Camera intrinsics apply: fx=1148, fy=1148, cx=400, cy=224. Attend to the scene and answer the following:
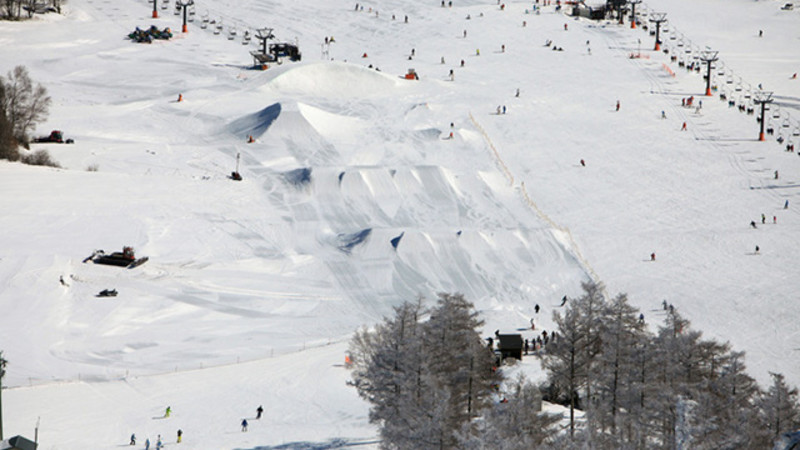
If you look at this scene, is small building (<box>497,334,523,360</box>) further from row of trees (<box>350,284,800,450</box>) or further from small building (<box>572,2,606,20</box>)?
small building (<box>572,2,606,20</box>)

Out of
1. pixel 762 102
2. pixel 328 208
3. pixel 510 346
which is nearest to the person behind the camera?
pixel 510 346

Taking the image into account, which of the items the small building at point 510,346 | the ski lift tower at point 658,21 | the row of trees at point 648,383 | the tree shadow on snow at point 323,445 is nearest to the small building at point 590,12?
the ski lift tower at point 658,21

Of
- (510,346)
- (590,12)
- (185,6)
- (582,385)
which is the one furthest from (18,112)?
(590,12)

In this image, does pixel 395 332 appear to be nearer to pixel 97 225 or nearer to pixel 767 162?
pixel 97 225

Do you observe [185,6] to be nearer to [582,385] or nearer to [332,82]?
[332,82]

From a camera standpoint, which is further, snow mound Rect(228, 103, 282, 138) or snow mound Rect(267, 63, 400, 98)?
snow mound Rect(267, 63, 400, 98)

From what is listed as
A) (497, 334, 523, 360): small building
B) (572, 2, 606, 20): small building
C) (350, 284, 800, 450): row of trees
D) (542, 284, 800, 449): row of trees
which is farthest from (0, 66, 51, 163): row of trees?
(572, 2, 606, 20): small building
